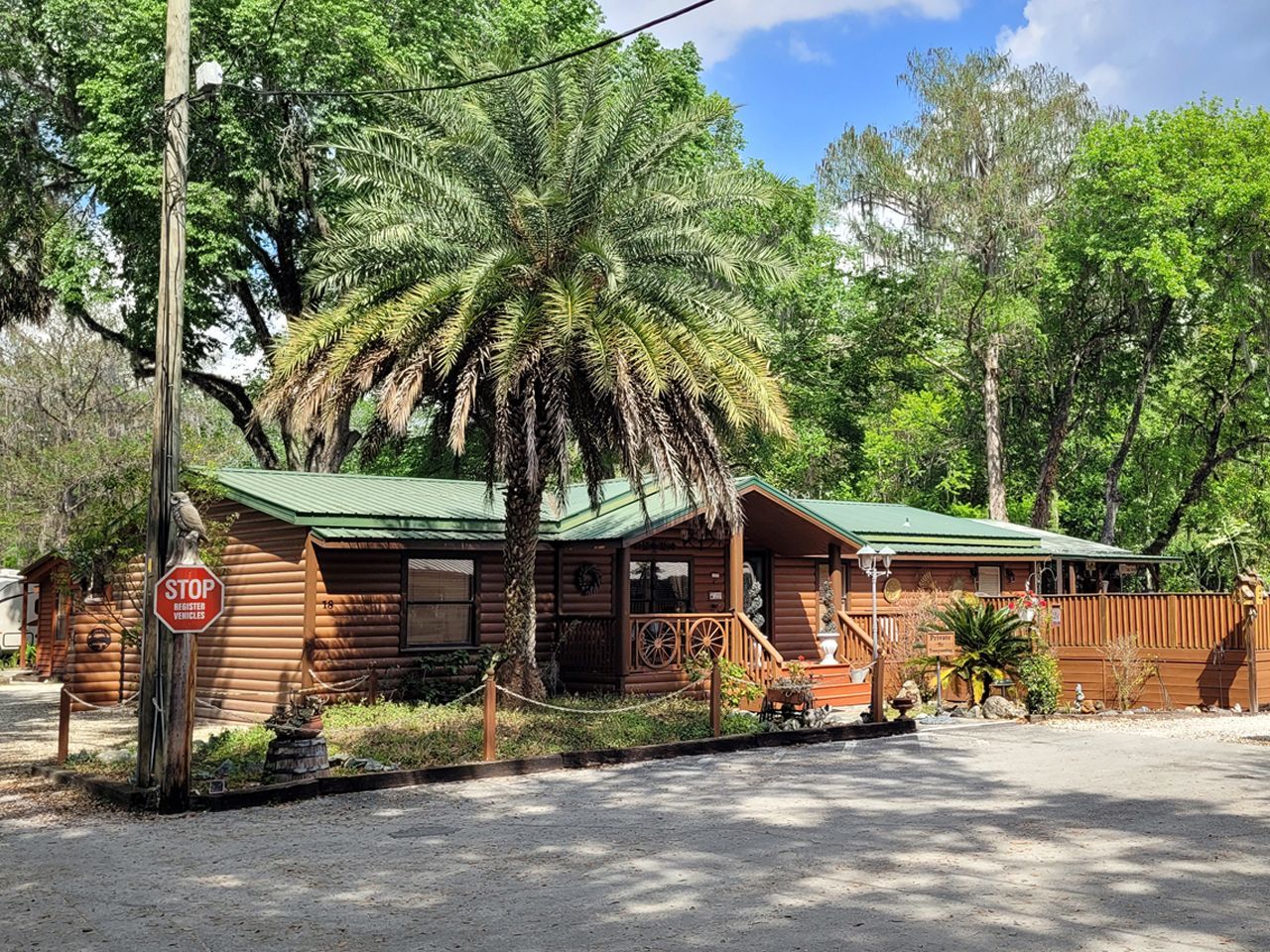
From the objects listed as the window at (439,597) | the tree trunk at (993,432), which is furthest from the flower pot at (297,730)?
the tree trunk at (993,432)

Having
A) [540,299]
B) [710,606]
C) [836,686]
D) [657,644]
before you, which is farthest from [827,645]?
[540,299]

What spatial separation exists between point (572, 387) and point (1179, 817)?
31.4 feet

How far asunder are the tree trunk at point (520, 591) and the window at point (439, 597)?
2810mm

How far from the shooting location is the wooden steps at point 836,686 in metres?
22.1

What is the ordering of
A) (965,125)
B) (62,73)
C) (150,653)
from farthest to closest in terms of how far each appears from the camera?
(965,125), (62,73), (150,653)

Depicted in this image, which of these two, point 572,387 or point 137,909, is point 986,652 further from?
point 137,909

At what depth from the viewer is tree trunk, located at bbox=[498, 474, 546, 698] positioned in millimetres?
17906

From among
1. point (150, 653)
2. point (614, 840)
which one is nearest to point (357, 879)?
point (614, 840)

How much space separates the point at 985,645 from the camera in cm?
2081

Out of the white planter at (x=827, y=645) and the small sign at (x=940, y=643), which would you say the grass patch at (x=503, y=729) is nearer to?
the white planter at (x=827, y=645)

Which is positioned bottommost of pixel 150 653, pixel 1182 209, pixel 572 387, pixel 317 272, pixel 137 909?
pixel 137 909

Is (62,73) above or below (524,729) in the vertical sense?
above

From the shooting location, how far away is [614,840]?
403 inches

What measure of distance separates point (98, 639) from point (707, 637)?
11.2m
